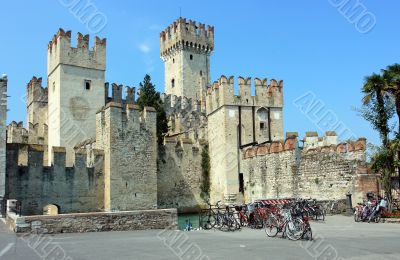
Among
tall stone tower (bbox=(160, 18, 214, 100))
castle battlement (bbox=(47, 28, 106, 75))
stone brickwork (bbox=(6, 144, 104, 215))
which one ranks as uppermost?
tall stone tower (bbox=(160, 18, 214, 100))

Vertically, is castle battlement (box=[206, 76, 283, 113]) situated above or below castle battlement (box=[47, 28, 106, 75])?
below

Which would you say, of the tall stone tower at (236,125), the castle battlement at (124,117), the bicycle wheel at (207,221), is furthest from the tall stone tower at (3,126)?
the tall stone tower at (236,125)

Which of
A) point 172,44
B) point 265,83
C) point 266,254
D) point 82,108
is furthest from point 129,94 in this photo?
point 266,254

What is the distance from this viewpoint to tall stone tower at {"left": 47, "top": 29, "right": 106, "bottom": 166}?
34.7 m

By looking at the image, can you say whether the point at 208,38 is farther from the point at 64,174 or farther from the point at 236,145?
the point at 64,174

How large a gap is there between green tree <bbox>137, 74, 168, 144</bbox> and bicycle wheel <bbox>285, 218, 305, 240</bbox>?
27.4 m

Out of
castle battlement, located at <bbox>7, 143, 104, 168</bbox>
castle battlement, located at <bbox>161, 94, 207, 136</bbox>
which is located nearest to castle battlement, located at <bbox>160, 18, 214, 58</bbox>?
castle battlement, located at <bbox>161, 94, 207, 136</bbox>

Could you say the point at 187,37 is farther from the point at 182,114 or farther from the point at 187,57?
the point at 182,114

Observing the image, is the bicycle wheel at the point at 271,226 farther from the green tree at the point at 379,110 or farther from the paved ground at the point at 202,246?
the green tree at the point at 379,110

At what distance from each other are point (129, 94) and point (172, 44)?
21553mm

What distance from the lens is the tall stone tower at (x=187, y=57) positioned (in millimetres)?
62144

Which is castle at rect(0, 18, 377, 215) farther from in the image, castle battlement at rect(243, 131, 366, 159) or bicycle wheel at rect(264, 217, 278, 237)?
bicycle wheel at rect(264, 217, 278, 237)

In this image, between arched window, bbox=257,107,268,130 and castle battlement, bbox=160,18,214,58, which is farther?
castle battlement, bbox=160,18,214,58

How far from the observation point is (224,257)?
9898 mm
